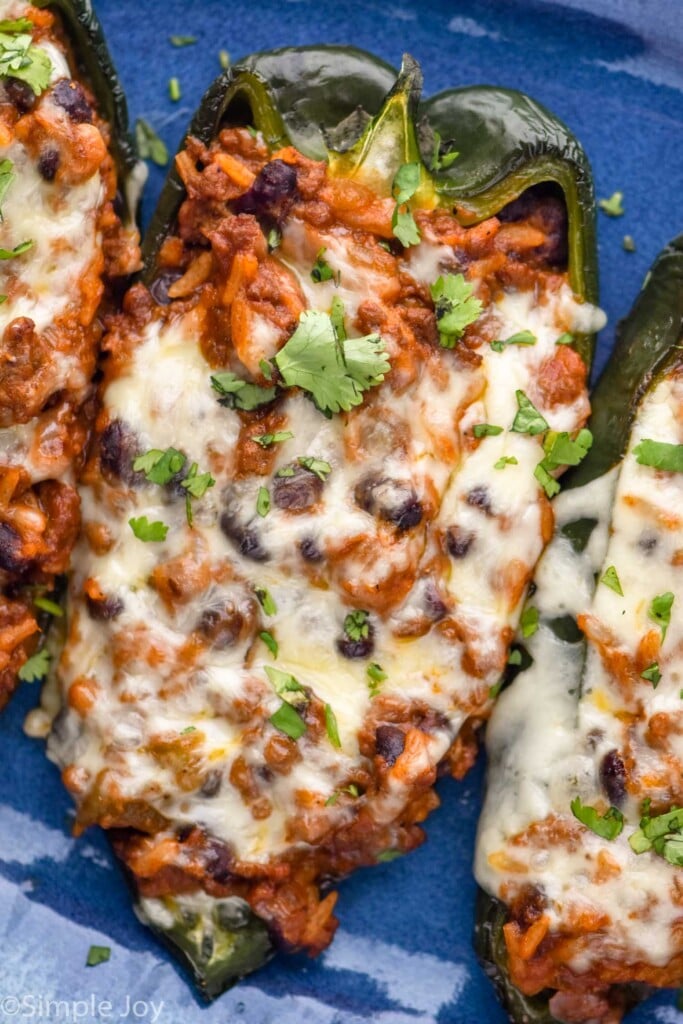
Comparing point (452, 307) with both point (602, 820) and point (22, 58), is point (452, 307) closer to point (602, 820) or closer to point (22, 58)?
point (22, 58)

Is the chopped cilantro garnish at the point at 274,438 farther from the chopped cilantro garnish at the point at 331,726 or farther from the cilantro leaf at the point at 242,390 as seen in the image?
the chopped cilantro garnish at the point at 331,726

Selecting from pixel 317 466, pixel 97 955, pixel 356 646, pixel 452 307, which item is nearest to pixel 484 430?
pixel 452 307

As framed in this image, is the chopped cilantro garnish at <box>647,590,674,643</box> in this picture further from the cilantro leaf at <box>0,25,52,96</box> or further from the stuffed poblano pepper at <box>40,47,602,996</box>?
the cilantro leaf at <box>0,25,52,96</box>

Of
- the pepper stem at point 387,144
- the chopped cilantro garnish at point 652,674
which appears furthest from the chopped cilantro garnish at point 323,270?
the chopped cilantro garnish at point 652,674

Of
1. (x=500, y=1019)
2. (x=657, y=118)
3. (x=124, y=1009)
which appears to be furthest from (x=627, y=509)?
(x=124, y=1009)

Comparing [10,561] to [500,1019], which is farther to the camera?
[500,1019]

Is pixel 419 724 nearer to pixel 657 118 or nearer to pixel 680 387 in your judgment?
pixel 680 387

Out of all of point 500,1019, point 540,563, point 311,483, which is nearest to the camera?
point 311,483
